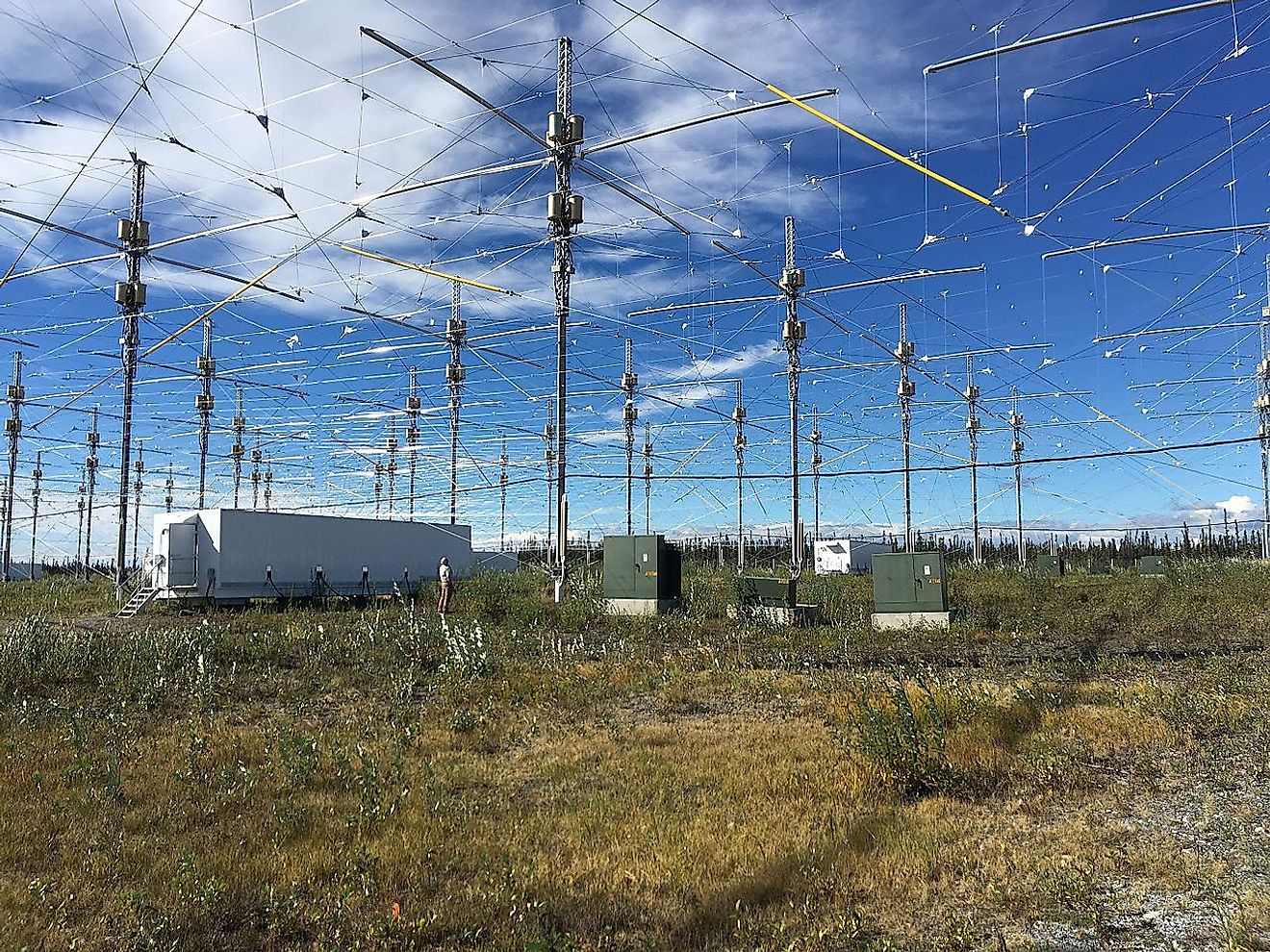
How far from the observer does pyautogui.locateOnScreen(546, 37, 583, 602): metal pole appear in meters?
22.4

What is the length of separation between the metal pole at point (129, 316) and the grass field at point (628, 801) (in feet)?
38.9

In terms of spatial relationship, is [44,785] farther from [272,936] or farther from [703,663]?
[703,663]

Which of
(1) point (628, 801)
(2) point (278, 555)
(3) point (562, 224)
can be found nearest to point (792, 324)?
(3) point (562, 224)

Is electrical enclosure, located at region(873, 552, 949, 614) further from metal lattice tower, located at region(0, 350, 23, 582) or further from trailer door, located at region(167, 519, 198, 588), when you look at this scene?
metal lattice tower, located at region(0, 350, 23, 582)

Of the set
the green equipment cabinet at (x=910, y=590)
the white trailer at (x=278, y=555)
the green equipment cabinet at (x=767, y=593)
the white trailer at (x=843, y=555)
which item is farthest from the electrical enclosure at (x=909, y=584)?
the white trailer at (x=843, y=555)

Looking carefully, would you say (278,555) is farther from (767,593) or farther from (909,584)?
(909,584)

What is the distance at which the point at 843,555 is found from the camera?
2365 inches

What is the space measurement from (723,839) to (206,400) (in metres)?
41.4

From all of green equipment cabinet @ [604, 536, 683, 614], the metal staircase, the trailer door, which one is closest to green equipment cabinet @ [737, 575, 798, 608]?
green equipment cabinet @ [604, 536, 683, 614]

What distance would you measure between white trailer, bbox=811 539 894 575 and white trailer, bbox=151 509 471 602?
1263 inches

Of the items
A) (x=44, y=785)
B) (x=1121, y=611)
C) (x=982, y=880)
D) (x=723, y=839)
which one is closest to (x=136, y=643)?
(x=44, y=785)

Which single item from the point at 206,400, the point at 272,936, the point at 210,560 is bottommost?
the point at 272,936

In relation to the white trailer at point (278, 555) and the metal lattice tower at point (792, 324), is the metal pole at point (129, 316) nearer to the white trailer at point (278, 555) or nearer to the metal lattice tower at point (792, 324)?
the white trailer at point (278, 555)

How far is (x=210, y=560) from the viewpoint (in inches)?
1056
